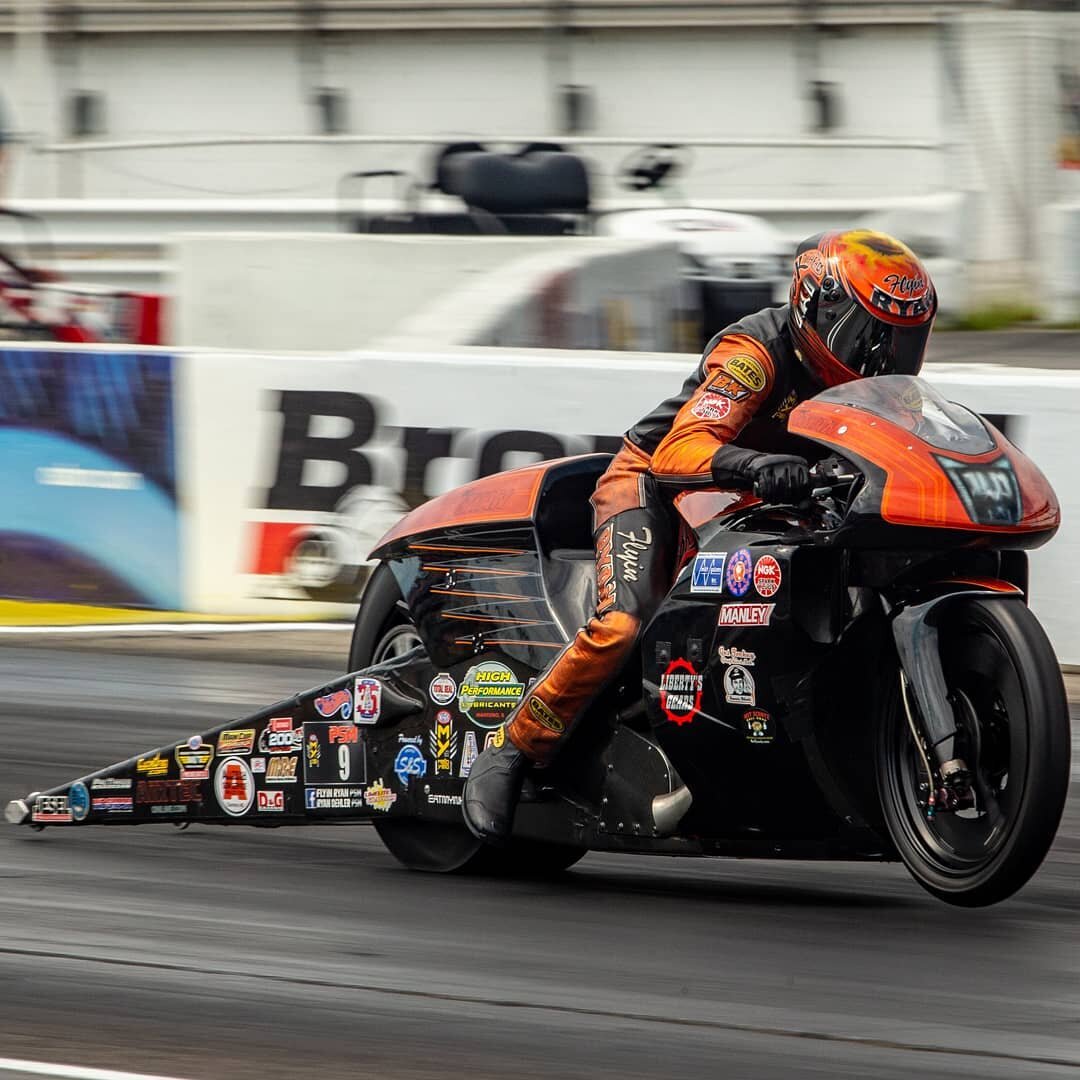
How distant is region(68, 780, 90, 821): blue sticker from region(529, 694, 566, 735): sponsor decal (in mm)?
1686

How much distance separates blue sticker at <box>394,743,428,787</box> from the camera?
6234 millimetres

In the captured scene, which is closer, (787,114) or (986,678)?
(986,678)

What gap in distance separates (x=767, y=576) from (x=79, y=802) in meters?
2.52

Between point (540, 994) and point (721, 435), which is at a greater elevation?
point (721, 435)

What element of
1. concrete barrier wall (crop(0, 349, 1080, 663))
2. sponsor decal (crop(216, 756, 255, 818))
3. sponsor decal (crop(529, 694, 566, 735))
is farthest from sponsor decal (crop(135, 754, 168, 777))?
concrete barrier wall (crop(0, 349, 1080, 663))

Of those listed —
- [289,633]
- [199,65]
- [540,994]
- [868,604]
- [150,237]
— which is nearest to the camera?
[540,994]

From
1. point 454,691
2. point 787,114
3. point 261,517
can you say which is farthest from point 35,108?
point 454,691

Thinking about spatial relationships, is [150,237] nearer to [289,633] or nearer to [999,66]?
[999,66]

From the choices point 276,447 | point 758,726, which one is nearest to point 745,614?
point 758,726

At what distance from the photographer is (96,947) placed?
213 inches

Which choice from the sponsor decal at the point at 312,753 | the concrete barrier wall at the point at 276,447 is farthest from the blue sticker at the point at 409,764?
the concrete barrier wall at the point at 276,447

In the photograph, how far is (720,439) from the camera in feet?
18.0

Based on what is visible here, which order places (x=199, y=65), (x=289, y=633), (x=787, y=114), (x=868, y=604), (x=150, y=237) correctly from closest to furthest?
(x=868, y=604) → (x=289, y=633) → (x=150, y=237) → (x=787, y=114) → (x=199, y=65)

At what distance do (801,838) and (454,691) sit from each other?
1.21 meters
